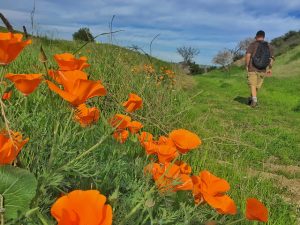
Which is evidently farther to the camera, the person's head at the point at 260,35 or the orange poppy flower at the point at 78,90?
the person's head at the point at 260,35

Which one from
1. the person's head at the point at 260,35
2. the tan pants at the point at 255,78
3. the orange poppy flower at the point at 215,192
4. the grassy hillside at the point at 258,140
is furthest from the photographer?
the tan pants at the point at 255,78

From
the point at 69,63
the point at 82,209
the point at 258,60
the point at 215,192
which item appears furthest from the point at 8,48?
the point at 258,60

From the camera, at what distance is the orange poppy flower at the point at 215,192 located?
5.45 feet

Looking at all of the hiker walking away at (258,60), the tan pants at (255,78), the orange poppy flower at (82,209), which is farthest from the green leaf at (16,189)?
the tan pants at (255,78)

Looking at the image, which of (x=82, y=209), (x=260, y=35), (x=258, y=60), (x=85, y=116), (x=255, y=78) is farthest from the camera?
(x=255, y=78)

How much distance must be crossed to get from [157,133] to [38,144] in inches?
94.7

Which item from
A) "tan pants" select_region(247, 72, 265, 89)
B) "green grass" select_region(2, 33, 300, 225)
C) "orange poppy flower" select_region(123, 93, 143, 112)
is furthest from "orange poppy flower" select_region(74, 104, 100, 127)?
"tan pants" select_region(247, 72, 265, 89)

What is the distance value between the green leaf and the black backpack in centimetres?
1177

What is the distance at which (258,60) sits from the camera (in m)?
12.5

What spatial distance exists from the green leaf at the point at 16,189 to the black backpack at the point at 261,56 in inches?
464

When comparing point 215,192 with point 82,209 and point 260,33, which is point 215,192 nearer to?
point 82,209

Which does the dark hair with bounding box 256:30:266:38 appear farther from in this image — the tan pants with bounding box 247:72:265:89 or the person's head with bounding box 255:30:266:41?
the tan pants with bounding box 247:72:265:89

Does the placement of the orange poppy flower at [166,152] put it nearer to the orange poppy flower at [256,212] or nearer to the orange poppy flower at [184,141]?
the orange poppy flower at [184,141]

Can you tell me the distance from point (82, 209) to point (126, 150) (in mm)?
1351
